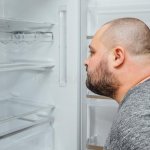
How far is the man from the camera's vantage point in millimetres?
601

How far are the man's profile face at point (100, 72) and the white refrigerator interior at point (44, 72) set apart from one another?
53cm

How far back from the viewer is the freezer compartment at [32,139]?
1.37m

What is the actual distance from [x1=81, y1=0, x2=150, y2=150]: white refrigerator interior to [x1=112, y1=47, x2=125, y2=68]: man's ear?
56cm

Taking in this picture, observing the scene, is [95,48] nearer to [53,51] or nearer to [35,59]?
[53,51]

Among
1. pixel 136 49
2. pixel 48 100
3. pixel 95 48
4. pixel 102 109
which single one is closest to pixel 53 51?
pixel 48 100

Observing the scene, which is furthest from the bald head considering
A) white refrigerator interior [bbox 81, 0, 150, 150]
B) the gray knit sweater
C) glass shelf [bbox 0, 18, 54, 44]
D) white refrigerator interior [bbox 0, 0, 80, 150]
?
glass shelf [bbox 0, 18, 54, 44]

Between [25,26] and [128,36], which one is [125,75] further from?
[25,26]

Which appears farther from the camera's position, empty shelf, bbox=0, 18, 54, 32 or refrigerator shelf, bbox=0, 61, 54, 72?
empty shelf, bbox=0, 18, 54, 32

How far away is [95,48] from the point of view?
91cm

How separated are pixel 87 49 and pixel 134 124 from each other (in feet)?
2.84

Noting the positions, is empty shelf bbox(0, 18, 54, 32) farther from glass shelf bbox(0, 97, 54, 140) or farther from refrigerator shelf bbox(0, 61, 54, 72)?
glass shelf bbox(0, 97, 54, 140)

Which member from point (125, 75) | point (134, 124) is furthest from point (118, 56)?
point (134, 124)

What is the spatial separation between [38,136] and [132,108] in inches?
39.0

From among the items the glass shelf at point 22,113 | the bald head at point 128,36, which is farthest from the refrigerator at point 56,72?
the bald head at point 128,36
